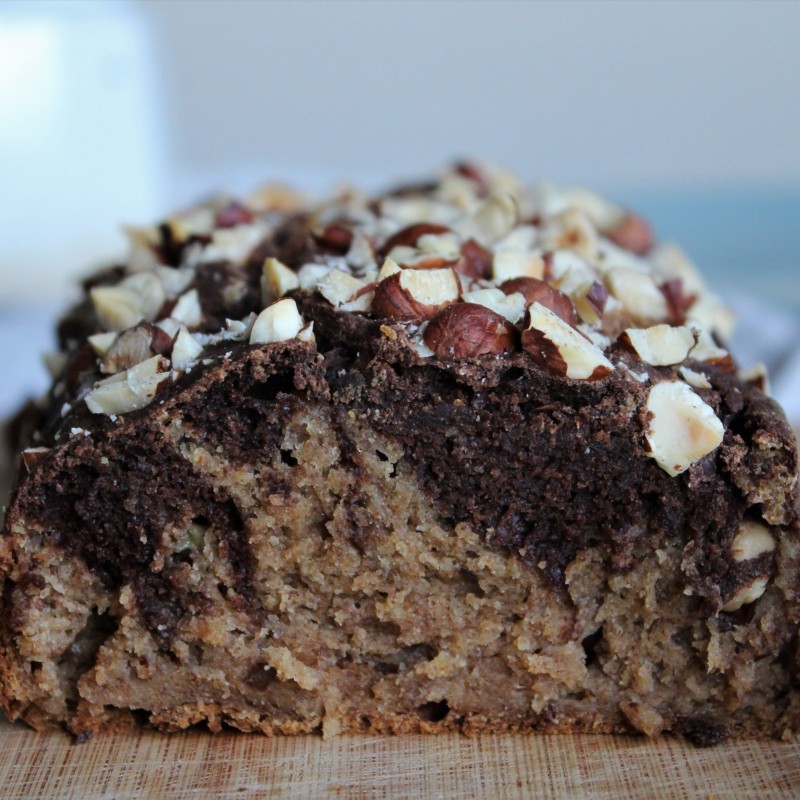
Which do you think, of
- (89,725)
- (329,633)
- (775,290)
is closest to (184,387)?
(329,633)

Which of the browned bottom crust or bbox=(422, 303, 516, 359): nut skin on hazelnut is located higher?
bbox=(422, 303, 516, 359): nut skin on hazelnut

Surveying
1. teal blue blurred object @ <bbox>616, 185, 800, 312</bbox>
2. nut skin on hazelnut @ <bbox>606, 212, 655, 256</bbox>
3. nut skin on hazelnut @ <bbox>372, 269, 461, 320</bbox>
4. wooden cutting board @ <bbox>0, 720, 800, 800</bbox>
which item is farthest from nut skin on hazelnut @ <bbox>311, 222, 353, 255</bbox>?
teal blue blurred object @ <bbox>616, 185, 800, 312</bbox>

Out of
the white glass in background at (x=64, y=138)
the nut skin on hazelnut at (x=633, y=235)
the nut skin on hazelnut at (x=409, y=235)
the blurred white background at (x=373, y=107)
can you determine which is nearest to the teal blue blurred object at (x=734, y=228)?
the blurred white background at (x=373, y=107)

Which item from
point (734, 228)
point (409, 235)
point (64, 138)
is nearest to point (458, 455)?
point (409, 235)

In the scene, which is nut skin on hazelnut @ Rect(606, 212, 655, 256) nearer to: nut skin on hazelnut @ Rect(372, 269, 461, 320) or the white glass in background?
nut skin on hazelnut @ Rect(372, 269, 461, 320)

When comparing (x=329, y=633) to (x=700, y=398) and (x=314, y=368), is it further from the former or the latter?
(x=700, y=398)

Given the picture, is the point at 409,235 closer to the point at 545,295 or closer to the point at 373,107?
the point at 545,295
